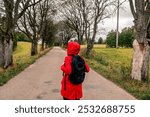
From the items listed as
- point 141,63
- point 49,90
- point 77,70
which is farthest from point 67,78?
point 141,63

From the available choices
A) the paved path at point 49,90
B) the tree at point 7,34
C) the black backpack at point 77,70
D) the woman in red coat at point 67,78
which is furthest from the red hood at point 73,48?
the tree at point 7,34

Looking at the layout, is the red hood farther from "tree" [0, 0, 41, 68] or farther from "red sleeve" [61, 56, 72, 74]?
"tree" [0, 0, 41, 68]

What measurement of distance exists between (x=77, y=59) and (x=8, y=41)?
1266cm

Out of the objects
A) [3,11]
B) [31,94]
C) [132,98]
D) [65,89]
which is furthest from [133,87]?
[3,11]

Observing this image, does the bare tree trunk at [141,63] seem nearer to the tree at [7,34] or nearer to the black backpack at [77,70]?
the black backpack at [77,70]

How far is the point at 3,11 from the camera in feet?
62.6

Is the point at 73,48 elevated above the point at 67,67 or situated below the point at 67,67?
above

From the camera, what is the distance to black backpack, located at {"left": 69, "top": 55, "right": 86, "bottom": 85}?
19.6 ft

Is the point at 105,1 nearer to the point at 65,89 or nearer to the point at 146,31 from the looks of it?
the point at 146,31

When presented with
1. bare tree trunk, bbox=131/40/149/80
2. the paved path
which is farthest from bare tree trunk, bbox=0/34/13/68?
bare tree trunk, bbox=131/40/149/80

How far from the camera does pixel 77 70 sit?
5969 mm

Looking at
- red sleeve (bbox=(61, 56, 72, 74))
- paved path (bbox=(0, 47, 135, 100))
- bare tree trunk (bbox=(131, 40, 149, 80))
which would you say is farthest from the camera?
bare tree trunk (bbox=(131, 40, 149, 80))

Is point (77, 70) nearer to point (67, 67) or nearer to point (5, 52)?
point (67, 67)

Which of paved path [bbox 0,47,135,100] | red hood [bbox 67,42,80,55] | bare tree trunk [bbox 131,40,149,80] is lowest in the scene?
paved path [bbox 0,47,135,100]
